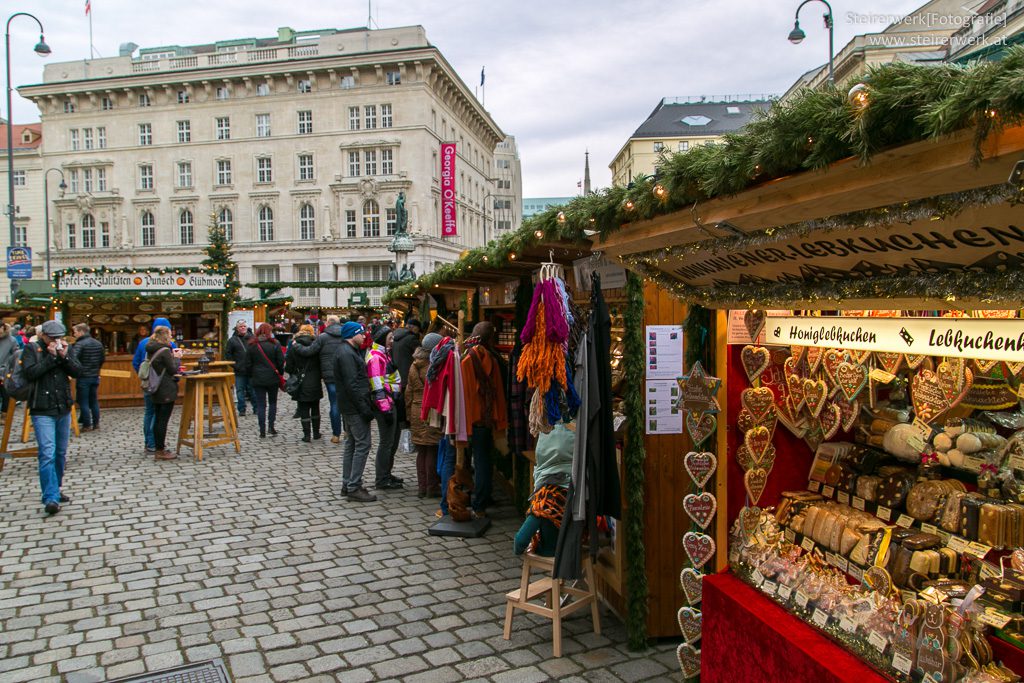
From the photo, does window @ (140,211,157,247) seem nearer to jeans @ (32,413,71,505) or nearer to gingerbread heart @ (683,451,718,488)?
jeans @ (32,413,71,505)

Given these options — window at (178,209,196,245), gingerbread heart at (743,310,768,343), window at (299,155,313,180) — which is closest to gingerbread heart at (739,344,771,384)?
gingerbread heart at (743,310,768,343)

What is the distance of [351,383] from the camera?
24.8ft

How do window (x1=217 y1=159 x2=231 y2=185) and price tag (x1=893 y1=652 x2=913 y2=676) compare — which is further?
window (x1=217 y1=159 x2=231 y2=185)

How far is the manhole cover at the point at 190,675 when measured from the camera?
150 inches

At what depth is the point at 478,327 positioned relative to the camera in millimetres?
6781

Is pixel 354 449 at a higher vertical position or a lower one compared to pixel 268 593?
higher

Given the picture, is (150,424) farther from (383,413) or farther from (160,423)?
(383,413)

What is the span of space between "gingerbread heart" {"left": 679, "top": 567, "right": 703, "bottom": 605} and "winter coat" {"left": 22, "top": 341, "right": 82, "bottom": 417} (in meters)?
6.47

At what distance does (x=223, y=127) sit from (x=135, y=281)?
39.2 meters

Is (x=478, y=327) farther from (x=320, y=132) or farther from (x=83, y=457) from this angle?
(x=320, y=132)

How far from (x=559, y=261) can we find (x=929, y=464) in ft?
11.0

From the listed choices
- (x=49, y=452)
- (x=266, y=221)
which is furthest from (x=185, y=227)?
(x=49, y=452)

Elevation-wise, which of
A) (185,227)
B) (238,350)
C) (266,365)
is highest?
(185,227)

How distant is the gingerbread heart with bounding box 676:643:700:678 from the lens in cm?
369
